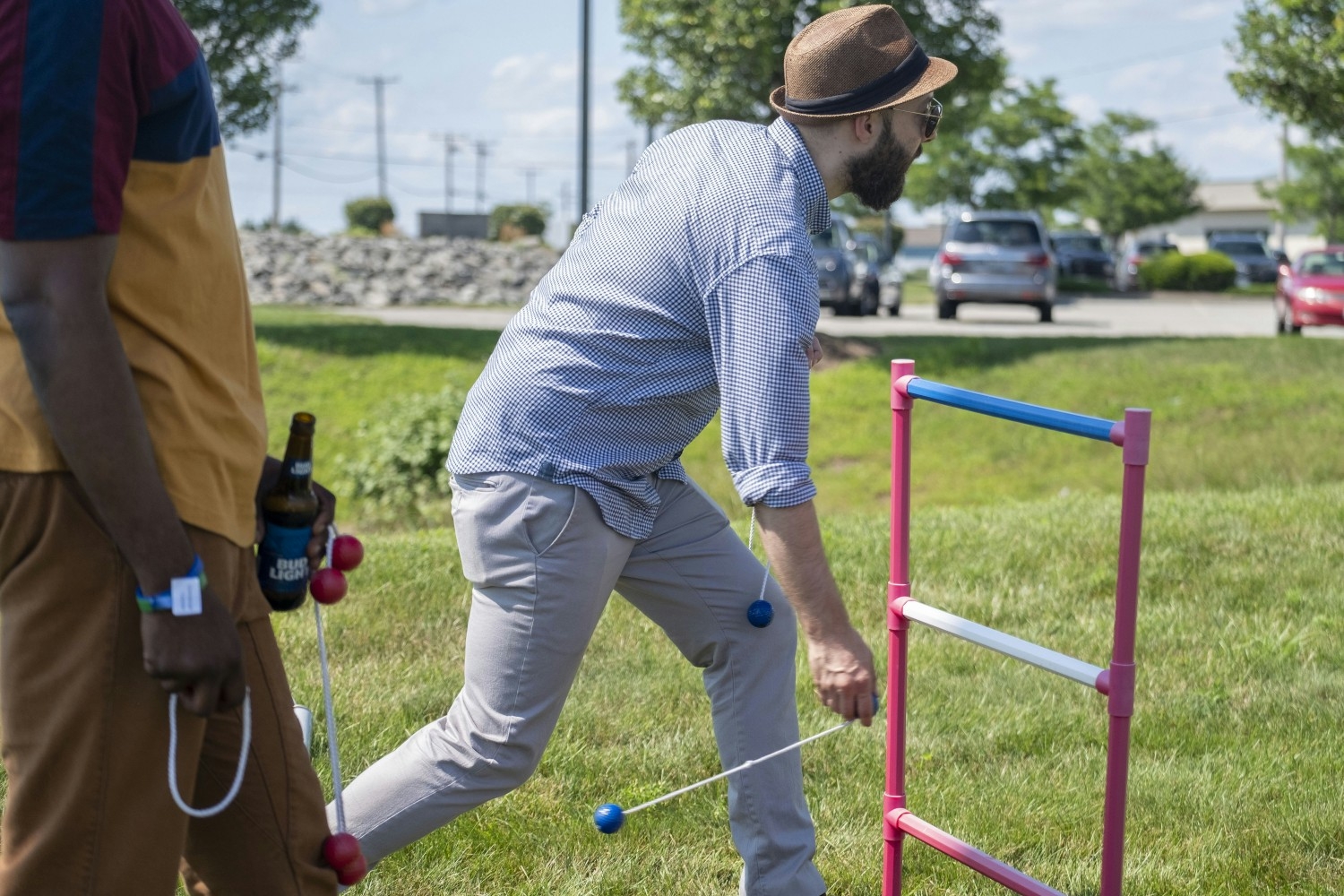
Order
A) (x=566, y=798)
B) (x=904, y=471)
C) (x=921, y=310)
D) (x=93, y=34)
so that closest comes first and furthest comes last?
(x=93, y=34)
(x=904, y=471)
(x=566, y=798)
(x=921, y=310)

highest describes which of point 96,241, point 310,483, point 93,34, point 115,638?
point 93,34

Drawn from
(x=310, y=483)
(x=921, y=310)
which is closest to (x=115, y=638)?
(x=310, y=483)

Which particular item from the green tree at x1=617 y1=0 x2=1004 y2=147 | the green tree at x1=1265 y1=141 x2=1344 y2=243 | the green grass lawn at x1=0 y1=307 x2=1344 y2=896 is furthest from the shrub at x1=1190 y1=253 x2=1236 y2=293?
the green grass lawn at x1=0 y1=307 x2=1344 y2=896

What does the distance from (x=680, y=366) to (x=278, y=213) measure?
223 feet

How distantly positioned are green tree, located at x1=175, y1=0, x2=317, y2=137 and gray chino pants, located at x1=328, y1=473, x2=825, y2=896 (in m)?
15.1

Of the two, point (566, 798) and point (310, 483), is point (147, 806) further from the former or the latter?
point (566, 798)

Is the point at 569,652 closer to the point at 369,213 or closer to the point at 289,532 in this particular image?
the point at 289,532

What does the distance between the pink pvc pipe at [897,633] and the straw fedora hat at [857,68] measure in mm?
748

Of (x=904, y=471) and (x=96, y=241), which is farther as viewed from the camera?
(x=904, y=471)

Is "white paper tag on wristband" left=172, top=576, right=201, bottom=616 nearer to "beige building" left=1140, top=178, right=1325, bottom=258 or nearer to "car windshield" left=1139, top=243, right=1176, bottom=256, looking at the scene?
"car windshield" left=1139, top=243, right=1176, bottom=256

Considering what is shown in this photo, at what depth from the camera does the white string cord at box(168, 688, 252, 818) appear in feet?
6.16

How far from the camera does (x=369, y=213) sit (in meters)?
49.2

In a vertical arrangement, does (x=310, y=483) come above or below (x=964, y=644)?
above

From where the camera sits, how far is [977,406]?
2992mm
